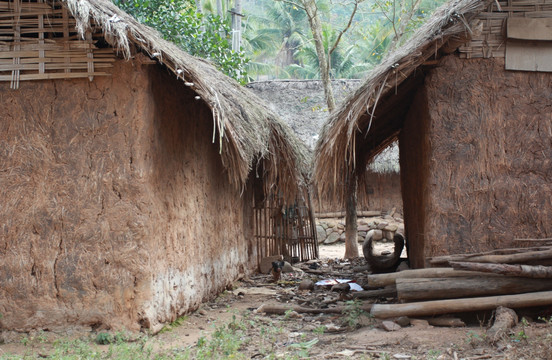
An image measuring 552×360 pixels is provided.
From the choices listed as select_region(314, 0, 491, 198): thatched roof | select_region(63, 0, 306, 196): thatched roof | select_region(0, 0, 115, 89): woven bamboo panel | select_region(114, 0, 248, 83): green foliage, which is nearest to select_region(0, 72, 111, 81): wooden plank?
select_region(0, 0, 115, 89): woven bamboo panel

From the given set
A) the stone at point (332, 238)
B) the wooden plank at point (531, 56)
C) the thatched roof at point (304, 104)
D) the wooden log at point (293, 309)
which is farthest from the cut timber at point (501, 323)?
the stone at point (332, 238)

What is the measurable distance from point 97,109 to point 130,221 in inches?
43.5

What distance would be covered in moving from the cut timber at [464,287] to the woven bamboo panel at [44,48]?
3.53 m

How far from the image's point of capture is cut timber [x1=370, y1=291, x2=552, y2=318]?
478 cm

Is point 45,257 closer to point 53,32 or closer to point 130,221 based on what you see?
point 130,221

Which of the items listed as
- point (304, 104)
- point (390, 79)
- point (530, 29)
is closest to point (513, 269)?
point (390, 79)

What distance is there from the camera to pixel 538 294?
15.8 ft

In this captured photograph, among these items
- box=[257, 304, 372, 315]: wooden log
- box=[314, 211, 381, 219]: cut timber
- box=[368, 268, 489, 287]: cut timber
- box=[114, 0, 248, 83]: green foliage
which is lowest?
box=[257, 304, 372, 315]: wooden log

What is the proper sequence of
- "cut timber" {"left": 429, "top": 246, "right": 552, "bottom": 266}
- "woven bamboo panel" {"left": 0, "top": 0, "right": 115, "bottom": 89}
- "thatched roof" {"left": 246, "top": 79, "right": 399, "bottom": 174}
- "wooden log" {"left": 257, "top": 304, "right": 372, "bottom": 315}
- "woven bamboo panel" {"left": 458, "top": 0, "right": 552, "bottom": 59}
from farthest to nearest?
"thatched roof" {"left": 246, "top": 79, "right": 399, "bottom": 174}
"wooden log" {"left": 257, "top": 304, "right": 372, "bottom": 315}
"woven bamboo panel" {"left": 458, "top": 0, "right": 552, "bottom": 59}
"woven bamboo panel" {"left": 0, "top": 0, "right": 115, "bottom": 89}
"cut timber" {"left": 429, "top": 246, "right": 552, "bottom": 266}

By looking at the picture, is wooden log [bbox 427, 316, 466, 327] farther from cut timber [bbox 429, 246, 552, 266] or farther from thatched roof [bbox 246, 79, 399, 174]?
thatched roof [bbox 246, 79, 399, 174]

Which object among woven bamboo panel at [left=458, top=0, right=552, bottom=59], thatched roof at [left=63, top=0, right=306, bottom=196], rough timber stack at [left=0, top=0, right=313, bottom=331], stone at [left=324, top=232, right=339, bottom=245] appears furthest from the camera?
stone at [left=324, top=232, right=339, bottom=245]

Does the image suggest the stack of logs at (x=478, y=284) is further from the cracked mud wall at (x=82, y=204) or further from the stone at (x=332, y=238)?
the stone at (x=332, y=238)

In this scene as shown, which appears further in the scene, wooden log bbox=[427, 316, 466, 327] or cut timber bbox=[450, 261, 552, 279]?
wooden log bbox=[427, 316, 466, 327]

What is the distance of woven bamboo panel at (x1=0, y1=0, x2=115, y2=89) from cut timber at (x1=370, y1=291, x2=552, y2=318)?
3483mm
